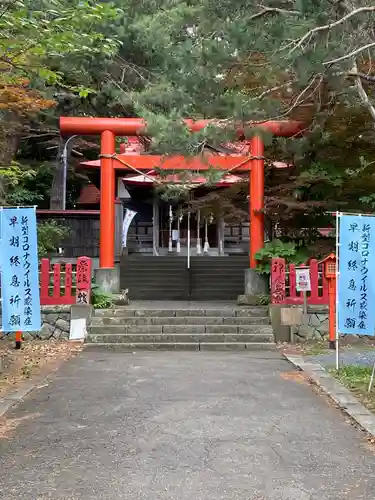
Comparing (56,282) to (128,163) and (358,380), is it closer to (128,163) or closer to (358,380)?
(128,163)

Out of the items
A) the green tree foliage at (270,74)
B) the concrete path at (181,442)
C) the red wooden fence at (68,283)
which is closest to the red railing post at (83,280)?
the red wooden fence at (68,283)

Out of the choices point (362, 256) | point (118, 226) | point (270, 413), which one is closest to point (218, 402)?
point (270, 413)

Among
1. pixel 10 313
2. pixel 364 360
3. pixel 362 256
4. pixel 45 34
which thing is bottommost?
pixel 364 360

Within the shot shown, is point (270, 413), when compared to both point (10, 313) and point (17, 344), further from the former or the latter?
point (17, 344)

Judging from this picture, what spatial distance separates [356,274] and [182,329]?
458cm

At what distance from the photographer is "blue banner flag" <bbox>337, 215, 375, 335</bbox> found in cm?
721

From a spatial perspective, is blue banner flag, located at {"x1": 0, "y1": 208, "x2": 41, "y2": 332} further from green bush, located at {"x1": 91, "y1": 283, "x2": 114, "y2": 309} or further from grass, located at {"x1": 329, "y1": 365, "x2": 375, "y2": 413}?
grass, located at {"x1": 329, "y1": 365, "x2": 375, "y2": 413}

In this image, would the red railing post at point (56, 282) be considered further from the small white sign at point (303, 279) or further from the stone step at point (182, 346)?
the small white sign at point (303, 279)

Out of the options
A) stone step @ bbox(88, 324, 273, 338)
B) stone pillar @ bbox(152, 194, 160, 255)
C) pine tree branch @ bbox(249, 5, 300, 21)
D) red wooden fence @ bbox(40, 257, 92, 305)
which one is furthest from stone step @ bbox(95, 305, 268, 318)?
stone pillar @ bbox(152, 194, 160, 255)

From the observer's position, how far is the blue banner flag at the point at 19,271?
7.88 m

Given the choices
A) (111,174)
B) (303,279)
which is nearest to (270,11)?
(303,279)

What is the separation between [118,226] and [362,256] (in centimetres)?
1139

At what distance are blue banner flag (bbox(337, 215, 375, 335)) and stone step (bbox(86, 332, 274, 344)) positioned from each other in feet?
11.5

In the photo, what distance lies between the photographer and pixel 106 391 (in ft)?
22.0
